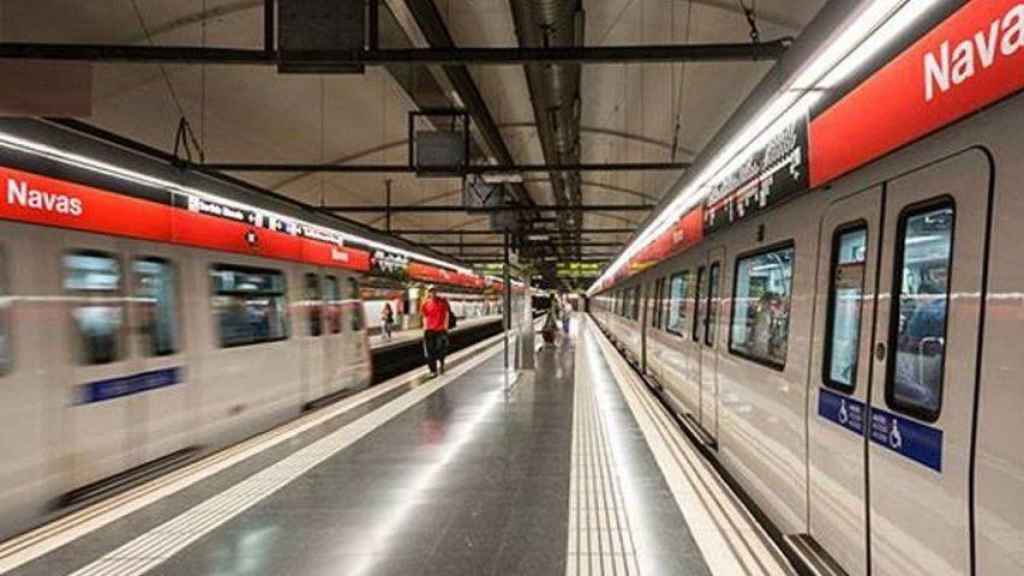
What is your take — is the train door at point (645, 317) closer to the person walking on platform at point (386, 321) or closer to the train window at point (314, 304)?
the train window at point (314, 304)

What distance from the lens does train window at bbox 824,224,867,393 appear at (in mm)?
3160

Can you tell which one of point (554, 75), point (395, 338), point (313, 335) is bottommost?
point (395, 338)

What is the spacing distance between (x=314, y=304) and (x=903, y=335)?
24.8 feet

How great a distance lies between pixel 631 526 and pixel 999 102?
9.32ft

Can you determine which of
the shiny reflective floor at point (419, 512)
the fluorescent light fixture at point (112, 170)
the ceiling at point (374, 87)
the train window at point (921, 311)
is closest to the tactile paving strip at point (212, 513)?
the shiny reflective floor at point (419, 512)

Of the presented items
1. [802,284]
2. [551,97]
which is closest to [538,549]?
[802,284]

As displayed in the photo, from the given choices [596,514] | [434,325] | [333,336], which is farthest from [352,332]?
[596,514]

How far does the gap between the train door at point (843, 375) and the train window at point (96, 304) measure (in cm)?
421

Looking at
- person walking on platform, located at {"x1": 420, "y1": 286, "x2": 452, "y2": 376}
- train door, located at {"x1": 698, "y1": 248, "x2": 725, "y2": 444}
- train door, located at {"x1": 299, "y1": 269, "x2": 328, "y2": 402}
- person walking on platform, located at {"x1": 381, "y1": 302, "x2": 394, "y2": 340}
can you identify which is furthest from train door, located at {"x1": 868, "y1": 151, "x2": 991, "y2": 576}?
person walking on platform, located at {"x1": 381, "y1": 302, "x2": 394, "y2": 340}

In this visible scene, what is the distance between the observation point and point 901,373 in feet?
8.91

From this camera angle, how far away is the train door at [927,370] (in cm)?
225

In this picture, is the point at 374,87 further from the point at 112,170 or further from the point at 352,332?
the point at 112,170

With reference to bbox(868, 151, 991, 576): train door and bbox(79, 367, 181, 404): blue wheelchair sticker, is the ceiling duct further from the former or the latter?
bbox(79, 367, 181, 404): blue wheelchair sticker

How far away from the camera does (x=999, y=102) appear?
2.03 metres
